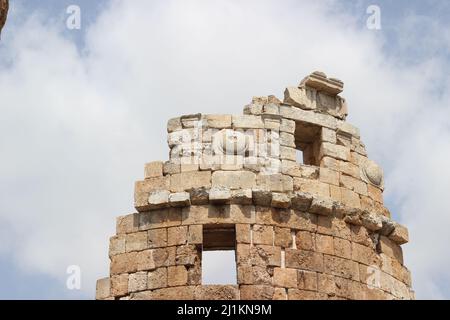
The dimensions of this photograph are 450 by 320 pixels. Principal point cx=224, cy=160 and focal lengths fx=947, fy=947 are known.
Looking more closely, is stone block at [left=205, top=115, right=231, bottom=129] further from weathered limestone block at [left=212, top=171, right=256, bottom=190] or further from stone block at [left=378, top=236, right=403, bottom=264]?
stone block at [left=378, top=236, right=403, bottom=264]

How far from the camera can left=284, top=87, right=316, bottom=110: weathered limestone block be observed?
48.9ft

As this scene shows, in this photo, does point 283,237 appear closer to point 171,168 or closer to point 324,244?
point 324,244

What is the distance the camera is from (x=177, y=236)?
1341cm

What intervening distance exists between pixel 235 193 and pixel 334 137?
2297 mm

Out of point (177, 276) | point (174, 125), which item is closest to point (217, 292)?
point (177, 276)

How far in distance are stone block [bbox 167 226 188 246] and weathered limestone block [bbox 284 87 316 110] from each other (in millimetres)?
2891

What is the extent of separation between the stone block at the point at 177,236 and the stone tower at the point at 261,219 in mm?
16

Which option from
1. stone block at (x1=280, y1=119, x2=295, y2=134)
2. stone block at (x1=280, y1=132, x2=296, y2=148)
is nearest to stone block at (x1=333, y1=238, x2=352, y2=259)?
stone block at (x1=280, y1=132, x2=296, y2=148)

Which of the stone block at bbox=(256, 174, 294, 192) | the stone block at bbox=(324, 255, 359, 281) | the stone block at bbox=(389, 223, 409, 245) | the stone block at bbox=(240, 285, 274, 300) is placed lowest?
the stone block at bbox=(240, 285, 274, 300)

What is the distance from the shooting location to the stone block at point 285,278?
1309 cm
